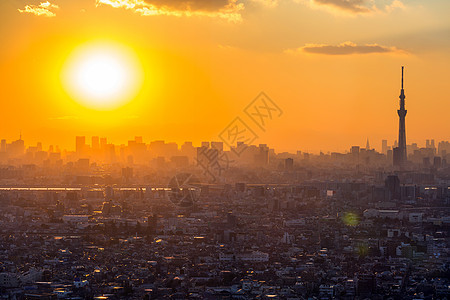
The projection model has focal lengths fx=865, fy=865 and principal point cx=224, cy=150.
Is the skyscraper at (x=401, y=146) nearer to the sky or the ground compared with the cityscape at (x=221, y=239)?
nearer to the sky

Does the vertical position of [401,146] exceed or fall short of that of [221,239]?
it exceeds it

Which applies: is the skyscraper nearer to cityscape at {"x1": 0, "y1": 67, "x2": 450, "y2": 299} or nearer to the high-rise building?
cityscape at {"x1": 0, "y1": 67, "x2": 450, "y2": 299}

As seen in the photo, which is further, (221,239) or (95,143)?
(95,143)

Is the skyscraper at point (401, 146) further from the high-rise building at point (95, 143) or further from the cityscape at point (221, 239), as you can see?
the high-rise building at point (95, 143)

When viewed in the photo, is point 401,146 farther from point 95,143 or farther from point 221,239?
point 221,239

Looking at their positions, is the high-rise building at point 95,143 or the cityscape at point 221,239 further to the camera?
the high-rise building at point 95,143

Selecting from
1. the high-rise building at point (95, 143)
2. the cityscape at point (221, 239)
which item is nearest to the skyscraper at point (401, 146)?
the cityscape at point (221, 239)

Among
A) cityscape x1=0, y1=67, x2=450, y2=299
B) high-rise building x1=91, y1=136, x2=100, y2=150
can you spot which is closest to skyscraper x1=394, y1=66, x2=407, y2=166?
cityscape x1=0, y1=67, x2=450, y2=299

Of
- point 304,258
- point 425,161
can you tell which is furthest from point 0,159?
point 304,258

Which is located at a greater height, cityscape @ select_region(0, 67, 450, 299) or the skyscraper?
the skyscraper

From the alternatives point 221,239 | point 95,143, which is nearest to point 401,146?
point 95,143

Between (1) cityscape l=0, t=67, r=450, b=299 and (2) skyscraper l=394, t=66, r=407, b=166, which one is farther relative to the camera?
(2) skyscraper l=394, t=66, r=407, b=166
